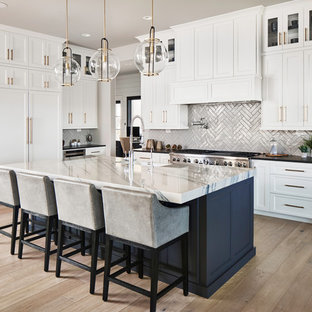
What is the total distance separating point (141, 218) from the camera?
2180 millimetres

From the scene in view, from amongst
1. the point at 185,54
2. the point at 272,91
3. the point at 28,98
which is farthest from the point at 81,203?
the point at 28,98

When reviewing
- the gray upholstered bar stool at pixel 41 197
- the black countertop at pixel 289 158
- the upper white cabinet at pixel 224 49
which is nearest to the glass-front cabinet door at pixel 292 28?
the upper white cabinet at pixel 224 49

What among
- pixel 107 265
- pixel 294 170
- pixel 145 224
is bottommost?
pixel 107 265

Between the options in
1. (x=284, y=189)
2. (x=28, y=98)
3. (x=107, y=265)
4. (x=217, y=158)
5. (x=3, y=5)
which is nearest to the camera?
(x=107, y=265)

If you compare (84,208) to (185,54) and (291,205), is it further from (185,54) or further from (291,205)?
(185,54)

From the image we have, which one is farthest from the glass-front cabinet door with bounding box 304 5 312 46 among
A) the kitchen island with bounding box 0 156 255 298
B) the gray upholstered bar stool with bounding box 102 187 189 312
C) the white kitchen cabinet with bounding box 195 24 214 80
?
the gray upholstered bar stool with bounding box 102 187 189 312

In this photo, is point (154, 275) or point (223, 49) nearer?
point (154, 275)

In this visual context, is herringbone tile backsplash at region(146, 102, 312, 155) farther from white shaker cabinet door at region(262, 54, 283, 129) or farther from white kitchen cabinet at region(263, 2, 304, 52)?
white kitchen cabinet at region(263, 2, 304, 52)

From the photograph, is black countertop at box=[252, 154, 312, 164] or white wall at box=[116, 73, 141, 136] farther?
white wall at box=[116, 73, 141, 136]

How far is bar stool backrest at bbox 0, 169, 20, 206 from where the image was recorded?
326 centimetres

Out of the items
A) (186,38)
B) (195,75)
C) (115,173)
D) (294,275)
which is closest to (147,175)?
(115,173)

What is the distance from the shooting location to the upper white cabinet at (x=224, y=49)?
16.2 feet

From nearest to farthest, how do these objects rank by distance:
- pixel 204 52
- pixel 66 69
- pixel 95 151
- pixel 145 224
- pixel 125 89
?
pixel 145 224, pixel 66 69, pixel 204 52, pixel 95 151, pixel 125 89

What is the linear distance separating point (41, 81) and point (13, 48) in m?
0.70
